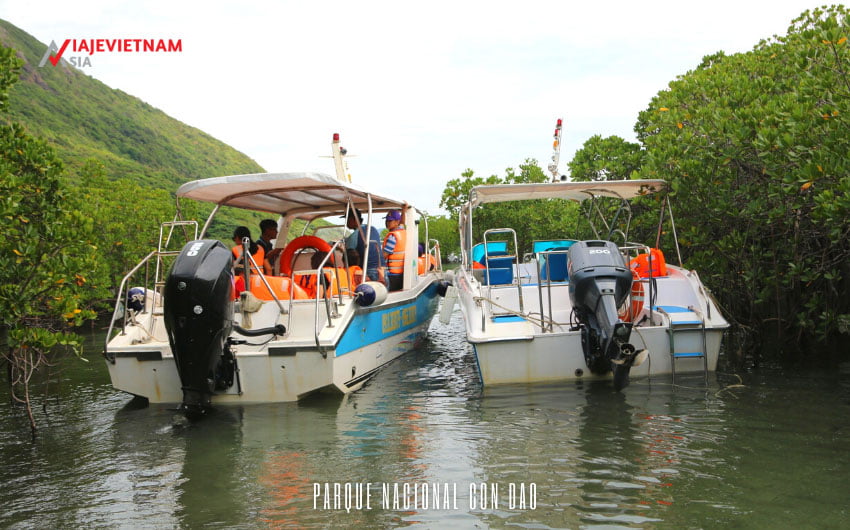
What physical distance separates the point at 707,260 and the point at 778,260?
1.06m

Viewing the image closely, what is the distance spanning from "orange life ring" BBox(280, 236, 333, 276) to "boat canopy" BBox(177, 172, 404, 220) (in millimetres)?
676

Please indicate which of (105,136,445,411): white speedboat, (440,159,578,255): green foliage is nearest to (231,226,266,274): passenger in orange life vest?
(105,136,445,411): white speedboat

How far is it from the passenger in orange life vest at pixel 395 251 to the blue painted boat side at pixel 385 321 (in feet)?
1.40

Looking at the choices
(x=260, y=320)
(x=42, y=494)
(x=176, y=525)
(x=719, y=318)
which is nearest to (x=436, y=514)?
(x=176, y=525)

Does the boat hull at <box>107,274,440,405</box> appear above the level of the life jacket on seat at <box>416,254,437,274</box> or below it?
below

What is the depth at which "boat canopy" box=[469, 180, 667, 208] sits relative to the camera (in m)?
8.76

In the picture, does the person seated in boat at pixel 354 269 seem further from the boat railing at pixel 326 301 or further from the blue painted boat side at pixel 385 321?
the boat railing at pixel 326 301

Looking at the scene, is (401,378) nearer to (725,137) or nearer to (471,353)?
(471,353)

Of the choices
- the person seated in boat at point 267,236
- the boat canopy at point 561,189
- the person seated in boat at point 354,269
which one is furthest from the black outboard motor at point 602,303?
the person seated in boat at point 267,236

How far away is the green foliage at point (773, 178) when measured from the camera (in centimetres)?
663

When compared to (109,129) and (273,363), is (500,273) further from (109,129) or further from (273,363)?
(109,129)

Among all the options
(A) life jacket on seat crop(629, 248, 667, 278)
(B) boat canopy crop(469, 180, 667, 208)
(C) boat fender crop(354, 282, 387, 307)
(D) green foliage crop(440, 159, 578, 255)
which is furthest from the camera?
(D) green foliage crop(440, 159, 578, 255)

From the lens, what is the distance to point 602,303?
6.67m

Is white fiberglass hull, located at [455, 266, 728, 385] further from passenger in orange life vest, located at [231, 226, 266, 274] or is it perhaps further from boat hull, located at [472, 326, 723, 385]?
passenger in orange life vest, located at [231, 226, 266, 274]
